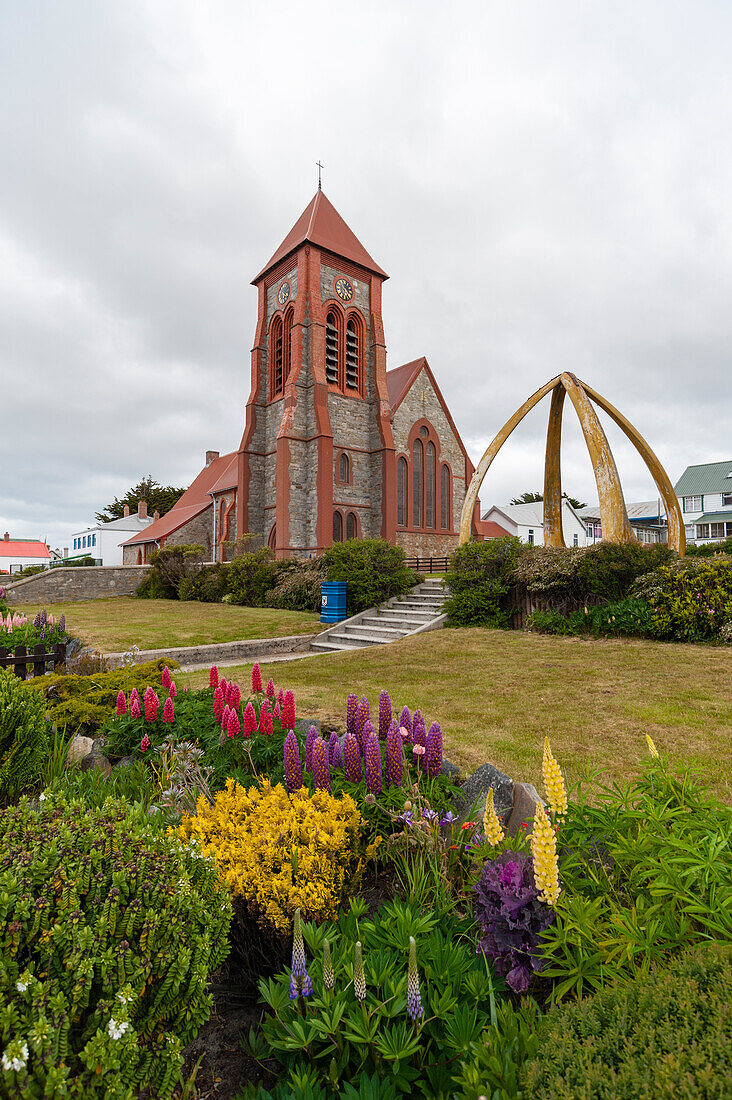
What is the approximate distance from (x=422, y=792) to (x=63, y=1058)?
6.78 ft

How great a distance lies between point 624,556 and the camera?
11.6m

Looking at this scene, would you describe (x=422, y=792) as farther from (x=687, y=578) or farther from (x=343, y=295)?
(x=343, y=295)

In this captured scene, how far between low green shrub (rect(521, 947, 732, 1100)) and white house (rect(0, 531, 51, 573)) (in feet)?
265

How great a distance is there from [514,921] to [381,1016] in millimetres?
512

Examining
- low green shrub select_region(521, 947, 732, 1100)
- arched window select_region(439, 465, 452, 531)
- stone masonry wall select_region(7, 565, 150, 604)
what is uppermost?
arched window select_region(439, 465, 452, 531)

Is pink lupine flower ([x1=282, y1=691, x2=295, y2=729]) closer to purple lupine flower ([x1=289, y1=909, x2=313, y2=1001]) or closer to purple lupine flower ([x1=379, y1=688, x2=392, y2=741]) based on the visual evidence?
purple lupine flower ([x1=379, y1=688, x2=392, y2=741])

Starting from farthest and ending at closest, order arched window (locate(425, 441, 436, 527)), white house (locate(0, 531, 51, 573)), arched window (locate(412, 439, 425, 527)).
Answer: white house (locate(0, 531, 51, 573))
arched window (locate(425, 441, 436, 527))
arched window (locate(412, 439, 425, 527))

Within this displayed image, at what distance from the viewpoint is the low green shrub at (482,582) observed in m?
13.3

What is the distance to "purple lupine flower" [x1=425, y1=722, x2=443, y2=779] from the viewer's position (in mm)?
3152

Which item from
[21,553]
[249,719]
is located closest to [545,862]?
[249,719]

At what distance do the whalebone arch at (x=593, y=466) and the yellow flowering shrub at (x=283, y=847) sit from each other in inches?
466

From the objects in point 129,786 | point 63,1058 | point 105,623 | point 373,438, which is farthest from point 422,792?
point 373,438

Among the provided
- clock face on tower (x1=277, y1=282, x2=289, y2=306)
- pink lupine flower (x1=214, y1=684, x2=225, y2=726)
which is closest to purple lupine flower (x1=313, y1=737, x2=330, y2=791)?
pink lupine flower (x1=214, y1=684, x2=225, y2=726)

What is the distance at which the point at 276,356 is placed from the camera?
99.2ft
